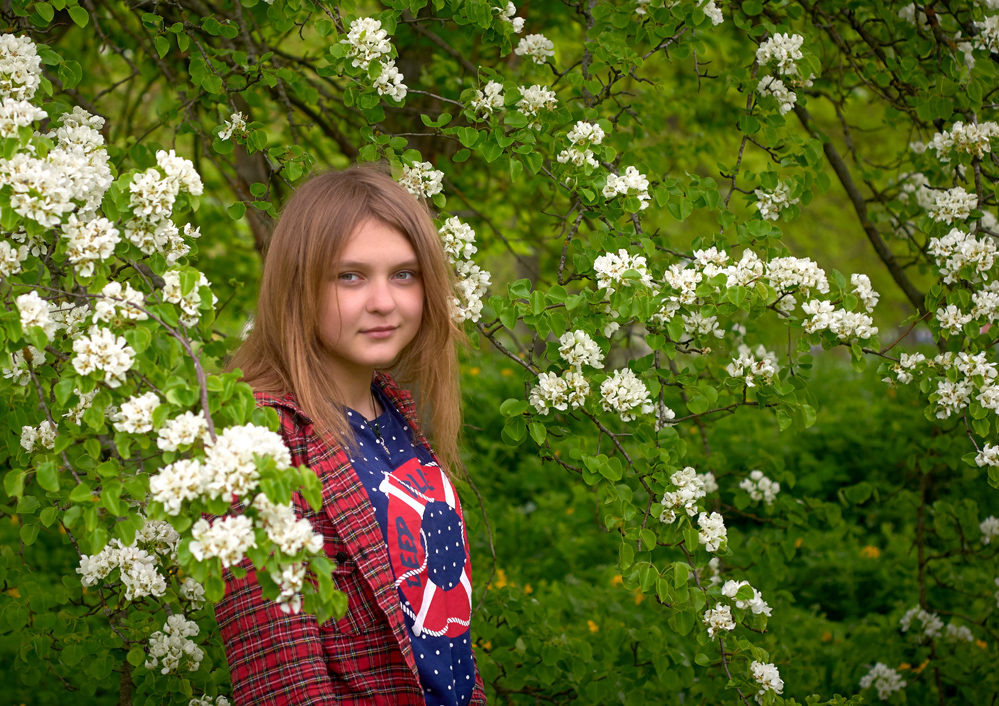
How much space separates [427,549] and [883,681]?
2387mm

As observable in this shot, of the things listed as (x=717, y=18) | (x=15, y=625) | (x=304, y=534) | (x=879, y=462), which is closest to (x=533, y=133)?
(x=717, y=18)

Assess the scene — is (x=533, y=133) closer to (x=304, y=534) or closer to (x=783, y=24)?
(x=783, y=24)

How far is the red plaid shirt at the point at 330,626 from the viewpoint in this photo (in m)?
1.48

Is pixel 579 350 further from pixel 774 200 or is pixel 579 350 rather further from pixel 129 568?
pixel 129 568

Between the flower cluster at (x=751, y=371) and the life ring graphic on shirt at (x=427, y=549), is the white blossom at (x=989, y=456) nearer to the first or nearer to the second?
the flower cluster at (x=751, y=371)

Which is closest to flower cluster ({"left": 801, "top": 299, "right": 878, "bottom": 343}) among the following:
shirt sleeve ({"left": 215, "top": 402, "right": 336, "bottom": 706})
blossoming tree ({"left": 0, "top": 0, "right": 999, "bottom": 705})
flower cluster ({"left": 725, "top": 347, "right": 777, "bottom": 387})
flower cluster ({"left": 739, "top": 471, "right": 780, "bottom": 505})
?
blossoming tree ({"left": 0, "top": 0, "right": 999, "bottom": 705})

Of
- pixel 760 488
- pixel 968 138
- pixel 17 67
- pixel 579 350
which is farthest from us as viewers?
pixel 760 488

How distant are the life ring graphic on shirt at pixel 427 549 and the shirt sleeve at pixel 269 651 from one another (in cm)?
23

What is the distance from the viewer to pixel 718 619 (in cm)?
208

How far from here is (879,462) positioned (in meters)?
5.07

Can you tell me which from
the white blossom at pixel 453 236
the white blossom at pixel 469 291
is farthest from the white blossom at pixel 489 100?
the white blossom at pixel 469 291

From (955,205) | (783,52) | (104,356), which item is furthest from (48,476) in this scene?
(955,205)

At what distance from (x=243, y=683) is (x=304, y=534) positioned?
0.48 meters

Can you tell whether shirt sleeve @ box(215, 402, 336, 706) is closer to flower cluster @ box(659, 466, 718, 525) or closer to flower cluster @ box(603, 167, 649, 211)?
flower cluster @ box(659, 466, 718, 525)
